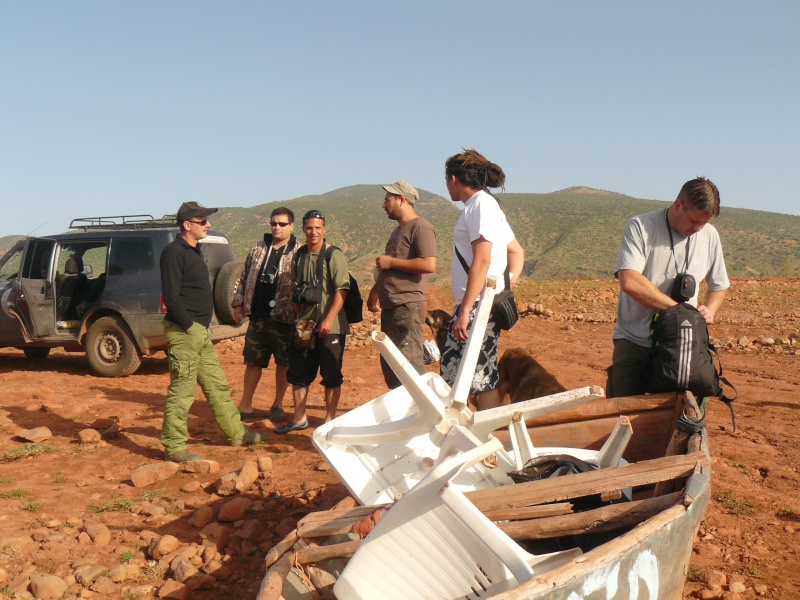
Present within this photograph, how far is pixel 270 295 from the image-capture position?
645 centimetres

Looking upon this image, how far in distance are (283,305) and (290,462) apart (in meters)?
1.39

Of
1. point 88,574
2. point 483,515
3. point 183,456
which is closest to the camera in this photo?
point 483,515

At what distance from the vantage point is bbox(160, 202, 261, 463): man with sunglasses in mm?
5352

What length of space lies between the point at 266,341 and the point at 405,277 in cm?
176

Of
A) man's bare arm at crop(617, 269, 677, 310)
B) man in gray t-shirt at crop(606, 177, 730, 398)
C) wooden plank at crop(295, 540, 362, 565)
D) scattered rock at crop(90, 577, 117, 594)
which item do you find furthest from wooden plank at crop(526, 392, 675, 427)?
scattered rock at crop(90, 577, 117, 594)

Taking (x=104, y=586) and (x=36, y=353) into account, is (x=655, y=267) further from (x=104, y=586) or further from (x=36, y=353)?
(x=36, y=353)

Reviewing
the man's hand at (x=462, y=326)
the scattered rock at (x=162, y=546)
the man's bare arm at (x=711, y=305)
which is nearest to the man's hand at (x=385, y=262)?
the man's hand at (x=462, y=326)

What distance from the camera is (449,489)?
2.16 m

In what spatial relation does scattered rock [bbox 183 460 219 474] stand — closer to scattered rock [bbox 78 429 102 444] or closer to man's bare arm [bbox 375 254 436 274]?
scattered rock [bbox 78 429 102 444]

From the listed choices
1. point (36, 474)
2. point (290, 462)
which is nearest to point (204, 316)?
point (290, 462)

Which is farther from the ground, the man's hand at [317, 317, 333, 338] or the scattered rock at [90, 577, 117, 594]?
the man's hand at [317, 317, 333, 338]

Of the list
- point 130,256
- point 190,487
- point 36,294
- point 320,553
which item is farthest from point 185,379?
point 36,294

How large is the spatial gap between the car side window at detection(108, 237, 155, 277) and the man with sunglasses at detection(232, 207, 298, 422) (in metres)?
3.28

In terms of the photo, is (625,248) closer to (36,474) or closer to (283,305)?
(283,305)
